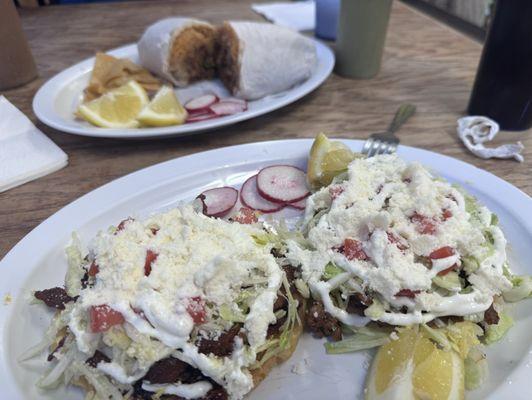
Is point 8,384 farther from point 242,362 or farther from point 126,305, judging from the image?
point 242,362

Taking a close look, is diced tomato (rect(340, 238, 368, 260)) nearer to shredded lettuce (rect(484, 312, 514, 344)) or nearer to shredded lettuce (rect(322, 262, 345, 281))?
shredded lettuce (rect(322, 262, 345, 281))

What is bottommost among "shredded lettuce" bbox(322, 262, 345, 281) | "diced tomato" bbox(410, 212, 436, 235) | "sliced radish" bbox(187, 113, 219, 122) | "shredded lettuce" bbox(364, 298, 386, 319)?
"sliced radish" bbox(187, 113, 219, 122)

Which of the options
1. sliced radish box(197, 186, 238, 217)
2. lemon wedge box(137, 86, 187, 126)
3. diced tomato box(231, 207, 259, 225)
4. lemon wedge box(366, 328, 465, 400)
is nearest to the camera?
lemon wedge box(366, 328, 465, 400)

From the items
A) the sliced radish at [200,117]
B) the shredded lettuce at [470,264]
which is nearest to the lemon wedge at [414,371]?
the shredded lettuce at [470,264]

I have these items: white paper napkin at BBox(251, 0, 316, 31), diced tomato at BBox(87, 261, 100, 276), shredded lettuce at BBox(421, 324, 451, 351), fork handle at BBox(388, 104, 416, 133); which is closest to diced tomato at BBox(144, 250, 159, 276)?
diced tomato at BBox(87, 261, 100, 276)

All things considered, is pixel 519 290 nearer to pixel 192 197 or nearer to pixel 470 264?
pixel 470 264

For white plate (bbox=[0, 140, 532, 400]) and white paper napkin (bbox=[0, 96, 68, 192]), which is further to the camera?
white paper napkin (bbox=[0, 96, 68, 192])

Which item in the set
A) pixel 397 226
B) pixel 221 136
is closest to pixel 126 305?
pixel 397 226

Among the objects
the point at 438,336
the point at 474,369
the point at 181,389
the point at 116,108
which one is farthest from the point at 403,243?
the point at 116,108
